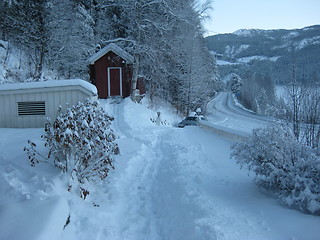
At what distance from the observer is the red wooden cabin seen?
18875 mm

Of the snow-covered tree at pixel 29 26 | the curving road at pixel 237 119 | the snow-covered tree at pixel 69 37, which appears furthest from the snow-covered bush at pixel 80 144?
the snow-covered tree at pixel 69 37

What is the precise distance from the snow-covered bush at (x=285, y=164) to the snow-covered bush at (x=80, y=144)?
8.80 feet

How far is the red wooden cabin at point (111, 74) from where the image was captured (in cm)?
1888

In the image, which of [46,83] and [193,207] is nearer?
[193,207]

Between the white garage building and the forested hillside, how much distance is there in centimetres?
511

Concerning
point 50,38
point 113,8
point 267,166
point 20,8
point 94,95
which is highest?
point 113,8

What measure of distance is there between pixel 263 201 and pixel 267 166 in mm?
624

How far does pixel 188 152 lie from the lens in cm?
817

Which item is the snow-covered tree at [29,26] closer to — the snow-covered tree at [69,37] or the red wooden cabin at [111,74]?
the snow-covered tree at [69,37]

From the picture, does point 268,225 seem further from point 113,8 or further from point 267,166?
point 113,8

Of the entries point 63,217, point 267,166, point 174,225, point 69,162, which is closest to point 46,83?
point 69,162

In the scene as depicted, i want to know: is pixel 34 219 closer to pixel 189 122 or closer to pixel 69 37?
pixel 189 122

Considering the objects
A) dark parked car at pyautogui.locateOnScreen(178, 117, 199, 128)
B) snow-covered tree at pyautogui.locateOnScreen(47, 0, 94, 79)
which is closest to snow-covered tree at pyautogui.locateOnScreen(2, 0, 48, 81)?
A: snow-covered tree at pyautogui.locateOnScreen(47, 0, 94, 79)

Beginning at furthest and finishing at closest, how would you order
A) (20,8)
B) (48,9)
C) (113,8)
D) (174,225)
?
1. (113,8)
2. (48,9)
3. (20,8)
4. (174,225)
